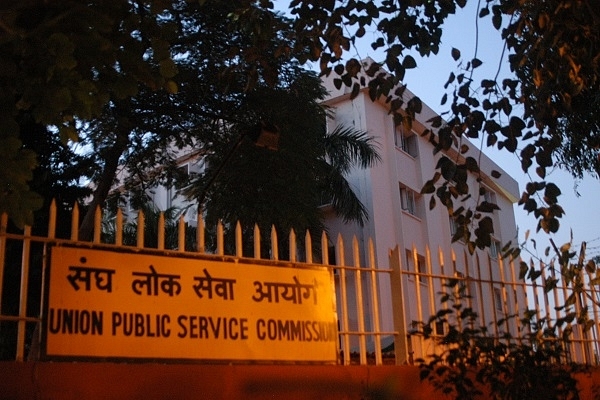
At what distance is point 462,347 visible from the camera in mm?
4941

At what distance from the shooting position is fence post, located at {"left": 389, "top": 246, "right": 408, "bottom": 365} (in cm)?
585

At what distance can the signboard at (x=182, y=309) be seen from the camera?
468 cm

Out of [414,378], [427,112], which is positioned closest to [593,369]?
[414,378]

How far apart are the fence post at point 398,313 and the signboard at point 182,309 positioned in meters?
0.59

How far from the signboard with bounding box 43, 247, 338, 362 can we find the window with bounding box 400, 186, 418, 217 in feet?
51.3

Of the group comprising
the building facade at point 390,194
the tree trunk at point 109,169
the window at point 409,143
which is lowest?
the tree trunk at point 109,169

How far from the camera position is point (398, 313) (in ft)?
19.6

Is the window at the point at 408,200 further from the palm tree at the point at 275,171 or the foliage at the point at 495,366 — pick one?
the foliage at the point at 495,366

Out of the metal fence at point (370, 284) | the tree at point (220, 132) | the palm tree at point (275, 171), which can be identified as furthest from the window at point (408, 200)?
the metal fence at point (370, 284)

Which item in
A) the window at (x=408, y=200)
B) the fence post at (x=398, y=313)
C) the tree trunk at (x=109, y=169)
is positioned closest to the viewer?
the fence post at (x=398, y=313)

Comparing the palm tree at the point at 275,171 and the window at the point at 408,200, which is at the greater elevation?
the window at the point at 408,200

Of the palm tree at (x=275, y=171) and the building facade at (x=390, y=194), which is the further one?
the building facade at (x=390, y=194)

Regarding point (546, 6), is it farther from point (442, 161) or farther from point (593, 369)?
point (593, 369)

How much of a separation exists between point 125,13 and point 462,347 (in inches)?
112
